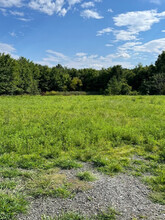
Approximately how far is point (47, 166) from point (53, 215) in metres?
1.72

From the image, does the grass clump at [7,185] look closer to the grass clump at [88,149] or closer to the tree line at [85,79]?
the grass clump at [88,149]

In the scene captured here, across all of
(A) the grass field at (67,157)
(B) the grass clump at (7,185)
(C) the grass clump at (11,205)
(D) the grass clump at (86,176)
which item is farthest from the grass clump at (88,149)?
(C) the grass clump at (11,205)

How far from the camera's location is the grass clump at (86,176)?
3927 millimetres

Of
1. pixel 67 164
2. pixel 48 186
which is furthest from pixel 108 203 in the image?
pixel 67 164

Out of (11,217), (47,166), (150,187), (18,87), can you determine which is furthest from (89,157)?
(18,87)

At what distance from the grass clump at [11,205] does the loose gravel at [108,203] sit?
0.13 meters

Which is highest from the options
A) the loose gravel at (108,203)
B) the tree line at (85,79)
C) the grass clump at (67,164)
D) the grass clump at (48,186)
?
the tree line at (85,79)

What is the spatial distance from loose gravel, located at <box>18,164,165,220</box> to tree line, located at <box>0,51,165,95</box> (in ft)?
99.2

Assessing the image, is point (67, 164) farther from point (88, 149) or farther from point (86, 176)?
point (88, 149)

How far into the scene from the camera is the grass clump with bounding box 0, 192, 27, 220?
278cm

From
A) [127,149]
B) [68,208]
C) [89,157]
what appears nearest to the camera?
[68,208]

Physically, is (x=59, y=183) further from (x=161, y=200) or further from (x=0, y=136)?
(x=0, y=136)

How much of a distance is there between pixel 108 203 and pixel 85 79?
64243 millimetres

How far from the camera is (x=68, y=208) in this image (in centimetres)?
299
